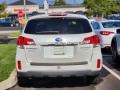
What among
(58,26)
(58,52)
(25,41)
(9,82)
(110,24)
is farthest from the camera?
(110,24)

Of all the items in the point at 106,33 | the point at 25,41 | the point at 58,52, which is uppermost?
the point at 25,41

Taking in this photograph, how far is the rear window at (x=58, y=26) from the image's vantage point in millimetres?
9742

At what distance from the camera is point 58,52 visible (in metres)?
9.49

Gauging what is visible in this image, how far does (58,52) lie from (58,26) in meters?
0.69

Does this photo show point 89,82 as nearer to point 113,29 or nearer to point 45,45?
point 45,45

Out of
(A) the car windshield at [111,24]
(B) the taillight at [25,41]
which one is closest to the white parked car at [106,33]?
(A) the car windshield at [111,24]

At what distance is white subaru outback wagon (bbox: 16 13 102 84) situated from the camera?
372 inches

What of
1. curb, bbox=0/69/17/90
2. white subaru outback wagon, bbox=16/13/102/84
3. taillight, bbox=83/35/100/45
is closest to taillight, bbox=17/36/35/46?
white subaru outback wagon, bbox=16/13/102/84

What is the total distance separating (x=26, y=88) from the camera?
32.9 ft

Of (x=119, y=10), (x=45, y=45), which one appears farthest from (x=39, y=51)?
(x=119, y=10)

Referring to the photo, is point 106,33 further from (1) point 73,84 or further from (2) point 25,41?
(2) point 25,41

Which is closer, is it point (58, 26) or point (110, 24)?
point (58, 26)

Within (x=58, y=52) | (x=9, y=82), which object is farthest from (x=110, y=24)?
(x=58, y=52)

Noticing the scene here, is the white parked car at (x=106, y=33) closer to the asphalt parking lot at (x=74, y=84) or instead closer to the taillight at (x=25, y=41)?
the asphalt parking lot at (x=74, y=84)
